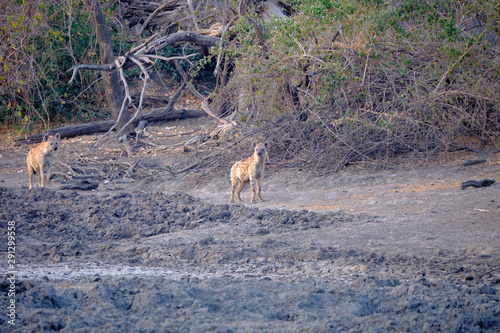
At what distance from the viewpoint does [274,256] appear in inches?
225

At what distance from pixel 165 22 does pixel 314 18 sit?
9.05 metres

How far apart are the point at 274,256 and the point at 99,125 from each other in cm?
1227

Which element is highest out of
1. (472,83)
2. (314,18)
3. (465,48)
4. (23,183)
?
(314,18)

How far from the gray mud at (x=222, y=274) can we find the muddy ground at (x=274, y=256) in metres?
0.02

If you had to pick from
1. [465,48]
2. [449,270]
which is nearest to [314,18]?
[465,48]

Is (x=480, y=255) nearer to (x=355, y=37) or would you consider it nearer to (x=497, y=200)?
(x=497, y=200)

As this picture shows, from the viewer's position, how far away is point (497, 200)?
24.3 ft

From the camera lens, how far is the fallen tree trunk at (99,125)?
1617 cm

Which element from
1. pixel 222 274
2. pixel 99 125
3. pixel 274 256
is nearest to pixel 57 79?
pixel 99 125

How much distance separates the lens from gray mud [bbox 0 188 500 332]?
11.5 ft

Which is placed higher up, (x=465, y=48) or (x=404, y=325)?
(x=465, y=48)

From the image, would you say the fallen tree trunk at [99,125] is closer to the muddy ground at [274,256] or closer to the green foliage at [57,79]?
the green foliage at [57,79]

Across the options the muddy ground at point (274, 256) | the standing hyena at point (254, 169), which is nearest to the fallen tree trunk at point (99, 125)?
the muddy ground at point (274, 256)

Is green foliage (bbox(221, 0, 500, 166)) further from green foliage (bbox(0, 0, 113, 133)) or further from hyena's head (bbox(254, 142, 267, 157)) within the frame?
green foliage (bbox(0, 0, 113, 133))
